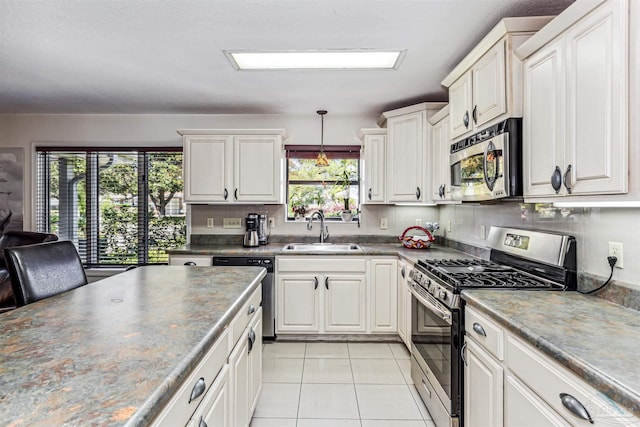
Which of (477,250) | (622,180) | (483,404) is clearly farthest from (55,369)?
(477,250)

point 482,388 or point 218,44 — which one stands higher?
point 218,44

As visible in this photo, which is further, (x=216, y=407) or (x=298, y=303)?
(x=298, y=303)

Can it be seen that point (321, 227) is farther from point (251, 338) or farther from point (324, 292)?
point (251, 338)

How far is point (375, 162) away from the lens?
11.6 feet

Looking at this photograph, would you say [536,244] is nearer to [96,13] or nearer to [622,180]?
[622,180]

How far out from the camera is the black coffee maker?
3586mm

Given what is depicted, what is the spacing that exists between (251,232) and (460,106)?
7.41ft

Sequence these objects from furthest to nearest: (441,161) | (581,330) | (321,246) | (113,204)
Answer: (113,204)
(321,246)
(441,161)
(581,330)

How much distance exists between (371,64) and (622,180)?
72.4 inches

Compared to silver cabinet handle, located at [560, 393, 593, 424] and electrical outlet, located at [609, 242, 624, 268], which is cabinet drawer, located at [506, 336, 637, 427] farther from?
electrical outlet, located at [609, 242, 624, 268]

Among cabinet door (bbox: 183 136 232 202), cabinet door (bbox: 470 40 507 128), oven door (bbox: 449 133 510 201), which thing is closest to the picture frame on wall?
cabinet door (bbox: 183 136 232 202)

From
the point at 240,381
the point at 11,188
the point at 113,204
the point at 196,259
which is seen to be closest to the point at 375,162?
the point at 196,259

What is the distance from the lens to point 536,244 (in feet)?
6.39

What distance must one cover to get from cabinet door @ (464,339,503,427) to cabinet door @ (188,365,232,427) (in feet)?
3.52
